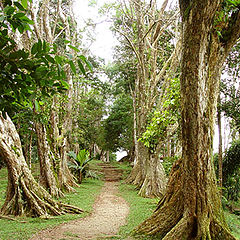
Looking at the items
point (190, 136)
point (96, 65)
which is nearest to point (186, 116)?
point (190, 136)

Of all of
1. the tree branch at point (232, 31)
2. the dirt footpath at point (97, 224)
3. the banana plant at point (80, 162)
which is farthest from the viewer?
the banana plant at point (80, 162)

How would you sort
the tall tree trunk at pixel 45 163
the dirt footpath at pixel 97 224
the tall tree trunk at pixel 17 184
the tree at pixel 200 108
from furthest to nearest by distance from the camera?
the tall tree trunk at pixel 45 163
the tall tree trunk at pixel 17 184
the dirt footpath at pixel 97 224
the tree at pixel 200 108

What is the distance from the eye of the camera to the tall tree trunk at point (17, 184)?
5.54 metres

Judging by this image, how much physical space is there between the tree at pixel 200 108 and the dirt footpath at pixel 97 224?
1707 mm

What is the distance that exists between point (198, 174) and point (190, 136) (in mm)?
532

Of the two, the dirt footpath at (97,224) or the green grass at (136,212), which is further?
the green grass at (136,212)

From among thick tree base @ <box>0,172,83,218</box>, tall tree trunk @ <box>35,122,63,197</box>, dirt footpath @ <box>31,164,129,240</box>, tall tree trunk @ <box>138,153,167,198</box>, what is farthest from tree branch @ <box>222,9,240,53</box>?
tall tree trunk @ <box>138,153,167,198</box>

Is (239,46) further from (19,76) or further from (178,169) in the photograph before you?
(19,76)

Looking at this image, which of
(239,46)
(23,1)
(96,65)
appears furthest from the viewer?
(96,65)

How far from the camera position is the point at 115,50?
703 inches

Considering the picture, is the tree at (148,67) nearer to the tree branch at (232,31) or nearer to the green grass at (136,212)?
the green grass at (136,212)

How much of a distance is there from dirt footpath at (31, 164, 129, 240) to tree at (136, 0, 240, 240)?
1707 millimetres

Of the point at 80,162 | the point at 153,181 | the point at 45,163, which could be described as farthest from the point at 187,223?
the point at 80,162

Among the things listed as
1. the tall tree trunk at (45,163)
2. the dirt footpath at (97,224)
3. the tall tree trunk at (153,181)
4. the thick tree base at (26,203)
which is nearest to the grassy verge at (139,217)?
the dirt footpath at (97,224)
